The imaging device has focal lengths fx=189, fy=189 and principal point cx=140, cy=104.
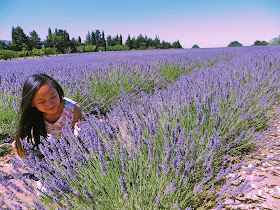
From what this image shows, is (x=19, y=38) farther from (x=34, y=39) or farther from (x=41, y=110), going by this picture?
(x=41, y=110)

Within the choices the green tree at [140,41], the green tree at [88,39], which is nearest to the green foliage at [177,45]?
the green tree at [140,41]

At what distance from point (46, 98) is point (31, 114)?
0.25 metres

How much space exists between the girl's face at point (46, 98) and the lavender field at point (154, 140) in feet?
0.91

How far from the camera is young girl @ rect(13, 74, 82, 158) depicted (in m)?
1.41

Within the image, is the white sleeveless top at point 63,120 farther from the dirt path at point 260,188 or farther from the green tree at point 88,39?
the green tree at point 88,39

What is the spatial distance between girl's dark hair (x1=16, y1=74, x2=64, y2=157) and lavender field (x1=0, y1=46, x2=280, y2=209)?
0.16 meters

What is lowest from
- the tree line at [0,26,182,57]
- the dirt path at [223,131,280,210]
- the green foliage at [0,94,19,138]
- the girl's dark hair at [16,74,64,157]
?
the dirt path at [223,131,280,210]

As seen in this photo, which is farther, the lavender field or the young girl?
the young girl

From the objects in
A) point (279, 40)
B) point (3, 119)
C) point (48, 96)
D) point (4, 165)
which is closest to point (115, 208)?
point (48, 96)

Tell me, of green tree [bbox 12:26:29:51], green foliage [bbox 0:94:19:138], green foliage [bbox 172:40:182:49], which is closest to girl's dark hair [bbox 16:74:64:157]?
green foliage [bbox 0:94:19:138]

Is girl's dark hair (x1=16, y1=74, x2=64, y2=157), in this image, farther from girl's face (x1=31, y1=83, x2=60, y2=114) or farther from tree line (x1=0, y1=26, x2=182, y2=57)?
tree line (x1=0, y1=26, x2=182, y2=57)

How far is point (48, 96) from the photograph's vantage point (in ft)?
4.66

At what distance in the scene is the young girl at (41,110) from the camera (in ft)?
4.63

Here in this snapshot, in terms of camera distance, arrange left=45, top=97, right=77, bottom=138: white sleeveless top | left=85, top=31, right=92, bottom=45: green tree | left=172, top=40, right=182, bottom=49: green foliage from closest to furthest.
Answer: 1. left=45, top=97, right=77, bottom=138: white sleeveless top
2. left=85, top=31, right=92, bottom=45: green tree
3. left=172, top=40, right=182, bottom=49: green foliage
